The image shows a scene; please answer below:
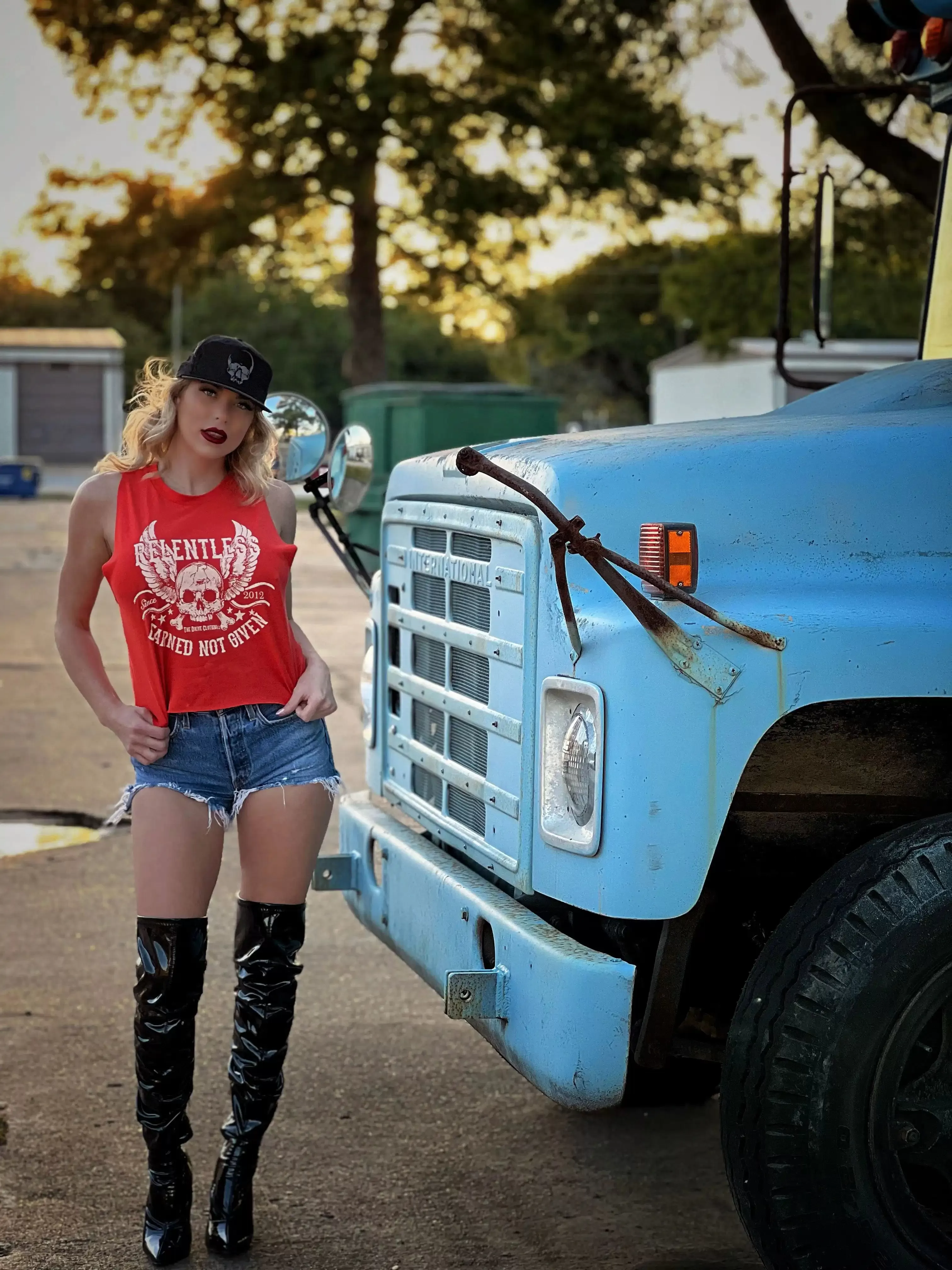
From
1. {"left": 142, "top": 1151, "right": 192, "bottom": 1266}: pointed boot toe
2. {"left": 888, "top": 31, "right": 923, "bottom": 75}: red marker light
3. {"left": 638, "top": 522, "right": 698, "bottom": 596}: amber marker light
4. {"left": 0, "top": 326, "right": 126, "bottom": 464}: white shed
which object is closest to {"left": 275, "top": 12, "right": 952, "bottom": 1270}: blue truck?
{"left": 638, "top": 522, "right": 698, "bottom": 596}: amber marker light

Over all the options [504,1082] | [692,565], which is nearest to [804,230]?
[504,1082]

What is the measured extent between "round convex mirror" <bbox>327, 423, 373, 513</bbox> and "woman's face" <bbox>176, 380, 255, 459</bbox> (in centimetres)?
68

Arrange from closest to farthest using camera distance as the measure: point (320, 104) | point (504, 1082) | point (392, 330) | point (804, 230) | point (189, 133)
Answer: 1. point (504, 1082)
2. point (804, 230)
3. point (320, 104)
4. point (189, 133)
5. point (392, 330)

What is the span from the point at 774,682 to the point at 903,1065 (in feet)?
2.32

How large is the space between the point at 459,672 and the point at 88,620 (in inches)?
31.8

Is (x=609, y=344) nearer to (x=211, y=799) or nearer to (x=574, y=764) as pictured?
(x=211, y=799)

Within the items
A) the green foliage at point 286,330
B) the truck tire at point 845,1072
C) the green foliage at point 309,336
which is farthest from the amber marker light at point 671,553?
the green foliage at point 309,336

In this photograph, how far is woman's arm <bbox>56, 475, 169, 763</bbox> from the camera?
3.46 meters

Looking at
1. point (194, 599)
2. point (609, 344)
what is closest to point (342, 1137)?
point (194, 599)

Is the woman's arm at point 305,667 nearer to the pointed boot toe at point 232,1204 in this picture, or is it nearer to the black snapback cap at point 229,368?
the black snapback cap at point 229,368

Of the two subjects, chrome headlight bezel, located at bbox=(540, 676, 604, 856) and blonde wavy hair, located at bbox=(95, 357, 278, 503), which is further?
blonde wavy hair, located at bbox=(95, 357, 278, 503)

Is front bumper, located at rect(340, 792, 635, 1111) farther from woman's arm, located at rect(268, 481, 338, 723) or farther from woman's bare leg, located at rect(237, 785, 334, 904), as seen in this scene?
woman's arm, located at rect(268, 481, 338, 723)

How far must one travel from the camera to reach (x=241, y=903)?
367 cm

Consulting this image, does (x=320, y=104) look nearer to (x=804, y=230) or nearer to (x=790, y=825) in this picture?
(x=804, y=230)
